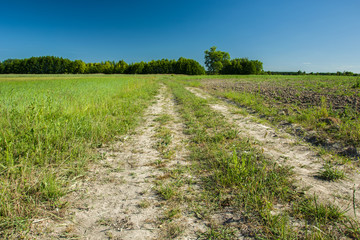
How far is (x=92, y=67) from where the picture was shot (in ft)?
321

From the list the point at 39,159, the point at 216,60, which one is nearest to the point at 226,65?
the point at 216,60

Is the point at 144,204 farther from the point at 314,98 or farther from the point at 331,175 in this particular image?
the point at 314,98

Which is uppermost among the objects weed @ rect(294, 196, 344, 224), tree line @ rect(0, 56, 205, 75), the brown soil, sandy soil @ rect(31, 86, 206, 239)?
tree line @ rect(0, 56, 205, 75)

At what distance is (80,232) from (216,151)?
237cm

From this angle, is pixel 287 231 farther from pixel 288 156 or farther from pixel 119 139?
pixel 119 139

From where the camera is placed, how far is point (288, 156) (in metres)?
3.20

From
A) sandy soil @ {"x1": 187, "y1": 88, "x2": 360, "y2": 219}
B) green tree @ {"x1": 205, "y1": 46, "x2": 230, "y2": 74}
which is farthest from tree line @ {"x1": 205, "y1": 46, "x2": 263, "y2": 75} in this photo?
sandy soil @ {"x1": 187, "y1": 88, "x2": 360, "y2": 219}

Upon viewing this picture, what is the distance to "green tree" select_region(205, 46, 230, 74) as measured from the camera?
8503 centimetres

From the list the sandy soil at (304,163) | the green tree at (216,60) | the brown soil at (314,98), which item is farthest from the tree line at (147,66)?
the sandy soil at (304,163)

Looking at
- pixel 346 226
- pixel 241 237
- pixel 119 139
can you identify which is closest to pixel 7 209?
pixel 241 237

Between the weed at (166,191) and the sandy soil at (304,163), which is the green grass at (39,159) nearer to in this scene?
the weed at (166,191)

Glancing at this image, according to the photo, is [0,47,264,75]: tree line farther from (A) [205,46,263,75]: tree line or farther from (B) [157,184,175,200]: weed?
(B) [157,184,175,200]: weed

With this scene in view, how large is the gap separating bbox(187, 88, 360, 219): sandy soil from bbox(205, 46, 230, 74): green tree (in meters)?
85.6

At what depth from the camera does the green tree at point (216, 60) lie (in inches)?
3348
